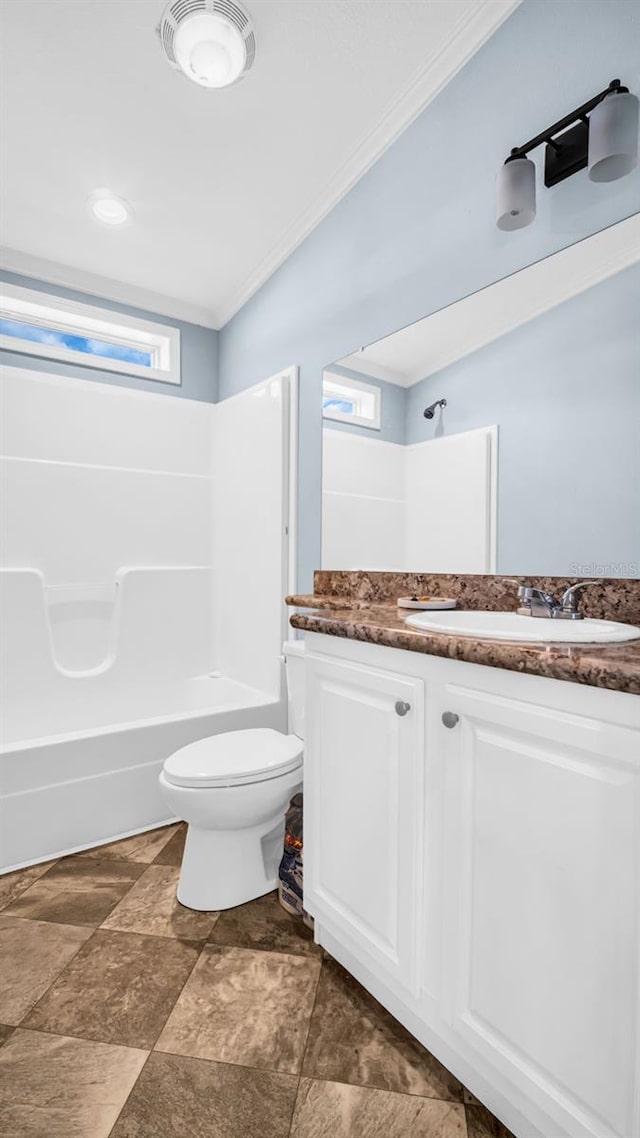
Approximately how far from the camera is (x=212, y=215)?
2.29 m

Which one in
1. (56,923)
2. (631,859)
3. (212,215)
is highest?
(212,215)

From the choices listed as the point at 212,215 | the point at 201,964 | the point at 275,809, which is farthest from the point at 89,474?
the point at 201,964

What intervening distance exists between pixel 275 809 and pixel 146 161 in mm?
2335

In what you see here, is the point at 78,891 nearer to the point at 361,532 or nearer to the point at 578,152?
the point at 361,532

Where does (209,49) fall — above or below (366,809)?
above

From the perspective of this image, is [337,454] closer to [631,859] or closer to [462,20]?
[462,20]

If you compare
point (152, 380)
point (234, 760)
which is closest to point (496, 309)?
point (234, 760)

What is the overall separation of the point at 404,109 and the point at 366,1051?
261 centimetres

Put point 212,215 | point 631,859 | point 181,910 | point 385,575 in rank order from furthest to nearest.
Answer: point 212,215
point 385,575
point 181,910
point 631,859

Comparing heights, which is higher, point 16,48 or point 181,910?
point 16,48

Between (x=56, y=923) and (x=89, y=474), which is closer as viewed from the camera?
(x=56, y=923)

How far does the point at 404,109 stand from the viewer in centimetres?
174

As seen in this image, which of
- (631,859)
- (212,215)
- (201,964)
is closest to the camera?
(631,859)

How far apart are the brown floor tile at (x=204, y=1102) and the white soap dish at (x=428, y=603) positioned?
1100 mm
